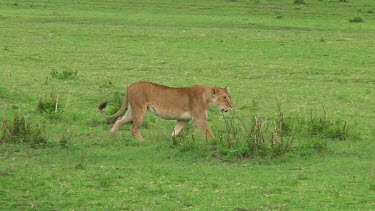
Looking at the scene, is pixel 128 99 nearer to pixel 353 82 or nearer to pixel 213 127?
pixel 213 127

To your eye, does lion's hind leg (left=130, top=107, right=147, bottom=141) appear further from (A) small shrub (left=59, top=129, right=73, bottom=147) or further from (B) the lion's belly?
(A) small shrub (left=59, top=129, right=73, bottom=147)

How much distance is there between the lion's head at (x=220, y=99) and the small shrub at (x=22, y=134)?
223cm

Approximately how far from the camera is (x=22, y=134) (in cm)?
1038

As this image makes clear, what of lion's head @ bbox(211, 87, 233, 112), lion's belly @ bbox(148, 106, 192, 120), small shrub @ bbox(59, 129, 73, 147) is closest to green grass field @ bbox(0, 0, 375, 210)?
small shrub @ bbox(59, 129, 73, 147)

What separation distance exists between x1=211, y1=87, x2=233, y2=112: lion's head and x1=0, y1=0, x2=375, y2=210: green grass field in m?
0.41

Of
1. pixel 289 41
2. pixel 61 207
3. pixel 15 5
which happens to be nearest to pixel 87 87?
pixel 61 207

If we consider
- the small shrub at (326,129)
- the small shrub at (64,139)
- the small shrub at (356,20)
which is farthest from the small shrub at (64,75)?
the small shrub at (356,20)

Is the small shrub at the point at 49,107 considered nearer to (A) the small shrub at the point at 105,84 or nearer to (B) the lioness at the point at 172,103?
(B) the lioness at the point at 172,103

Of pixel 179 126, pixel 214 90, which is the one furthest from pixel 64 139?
pixel 214 90

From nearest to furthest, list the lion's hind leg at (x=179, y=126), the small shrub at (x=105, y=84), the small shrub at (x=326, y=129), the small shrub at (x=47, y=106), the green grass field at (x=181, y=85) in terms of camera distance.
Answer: the green grass field at (x=181, y=85) → the lion's hind leg at (x=179, y=126) → the small shrub at (x=326, y=129) → the small shrub at (x=47, y=106) → the small shrub at (x=105, y=84)

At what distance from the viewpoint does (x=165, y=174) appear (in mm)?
8836

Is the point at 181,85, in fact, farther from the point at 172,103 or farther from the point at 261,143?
the point at 261,143

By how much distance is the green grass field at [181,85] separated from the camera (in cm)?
811

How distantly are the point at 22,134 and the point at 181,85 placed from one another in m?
5.22
